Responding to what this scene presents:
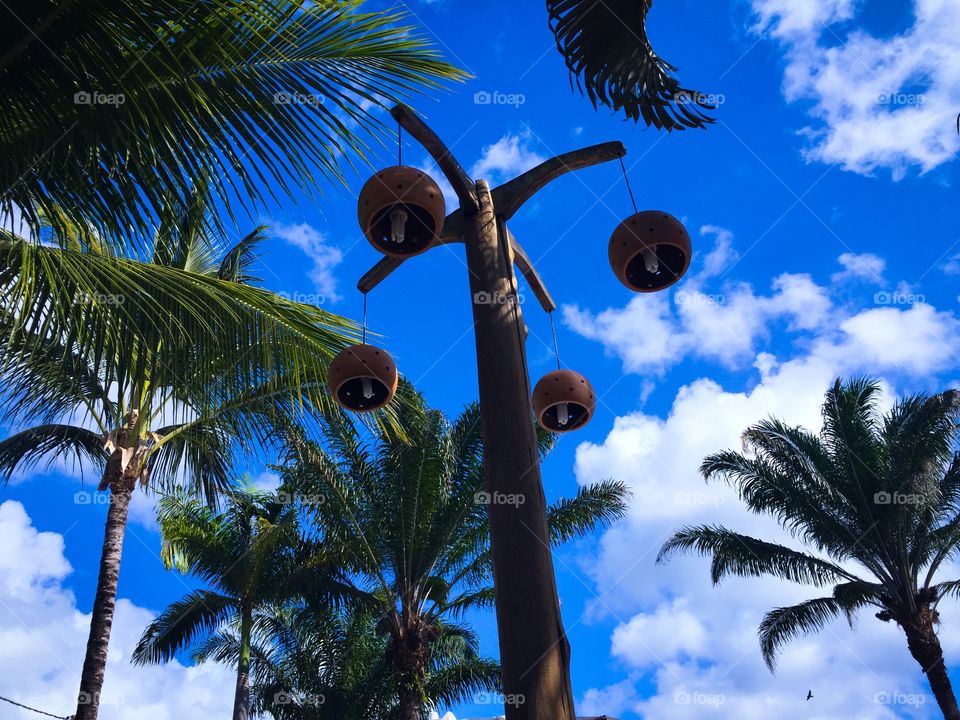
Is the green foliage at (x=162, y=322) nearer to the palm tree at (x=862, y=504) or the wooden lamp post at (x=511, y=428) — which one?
the wooden lamp post at (x=511, y=428)

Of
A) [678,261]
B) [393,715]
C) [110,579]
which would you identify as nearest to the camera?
[678,261]

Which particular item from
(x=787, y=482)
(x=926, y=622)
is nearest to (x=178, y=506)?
(x=787, y=482)

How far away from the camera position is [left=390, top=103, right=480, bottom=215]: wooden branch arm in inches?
124

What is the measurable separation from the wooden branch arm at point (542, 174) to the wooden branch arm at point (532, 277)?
17cm

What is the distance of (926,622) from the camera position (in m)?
13.9

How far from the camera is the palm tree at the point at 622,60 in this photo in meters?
2.54

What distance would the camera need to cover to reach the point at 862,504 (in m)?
14.0

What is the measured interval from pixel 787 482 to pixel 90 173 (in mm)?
13687

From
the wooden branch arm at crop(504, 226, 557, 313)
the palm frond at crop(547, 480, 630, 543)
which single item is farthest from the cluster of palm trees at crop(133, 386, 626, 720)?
the wooden branch arm at crop(504, 226, 557, 313)

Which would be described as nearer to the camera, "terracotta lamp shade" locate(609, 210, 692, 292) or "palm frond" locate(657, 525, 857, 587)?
"terracotta lamp shade" locate(609, 210, 692, 292)

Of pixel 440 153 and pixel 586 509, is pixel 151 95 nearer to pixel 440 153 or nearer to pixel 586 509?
pixel 440 153

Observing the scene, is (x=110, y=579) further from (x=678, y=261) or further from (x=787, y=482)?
(x=787, y=482)

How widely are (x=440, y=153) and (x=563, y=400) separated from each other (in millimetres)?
1085

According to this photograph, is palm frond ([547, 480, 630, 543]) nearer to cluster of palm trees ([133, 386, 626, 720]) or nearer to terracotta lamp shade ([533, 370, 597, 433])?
cluster of palm trees ([133, 386, 626, 720])
